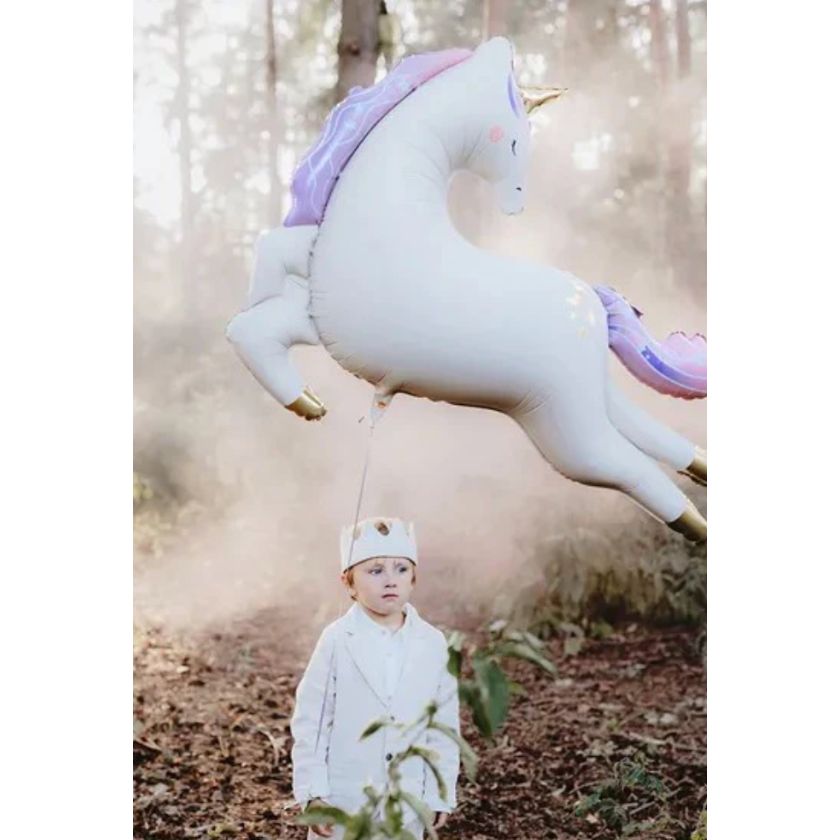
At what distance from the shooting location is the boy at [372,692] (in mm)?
2135

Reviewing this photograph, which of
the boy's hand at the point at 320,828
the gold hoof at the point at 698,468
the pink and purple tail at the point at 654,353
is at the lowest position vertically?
the boy's hand at the point at 320,828

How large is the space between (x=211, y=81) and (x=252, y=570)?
0.98 meters

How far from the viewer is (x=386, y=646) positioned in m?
2.15

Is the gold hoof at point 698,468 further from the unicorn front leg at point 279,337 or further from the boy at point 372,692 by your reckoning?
the unicorn front leg at point 279,337

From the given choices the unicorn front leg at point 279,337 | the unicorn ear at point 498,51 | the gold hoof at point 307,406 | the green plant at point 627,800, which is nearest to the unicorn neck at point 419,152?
the unicorn ear at point 498,51

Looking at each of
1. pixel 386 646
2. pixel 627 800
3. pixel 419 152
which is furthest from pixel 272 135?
pixel 627 800

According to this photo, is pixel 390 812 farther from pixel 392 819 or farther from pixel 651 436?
pixel 651 436

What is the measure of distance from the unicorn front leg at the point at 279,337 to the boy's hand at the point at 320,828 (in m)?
0.70

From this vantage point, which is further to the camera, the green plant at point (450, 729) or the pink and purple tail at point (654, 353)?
the pink and purple tail at point (654, 353)

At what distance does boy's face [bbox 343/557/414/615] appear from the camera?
85.3 inches

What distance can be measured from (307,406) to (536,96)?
0.73 meters

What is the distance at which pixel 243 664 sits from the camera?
2.56 m
